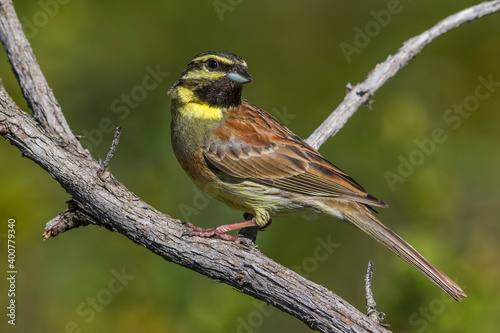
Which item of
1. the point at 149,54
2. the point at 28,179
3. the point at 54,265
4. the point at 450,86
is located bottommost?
the point at 54,265

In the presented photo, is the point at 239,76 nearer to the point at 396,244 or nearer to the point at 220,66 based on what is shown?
the point at 220,66

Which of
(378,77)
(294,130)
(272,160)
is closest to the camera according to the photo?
(272,160)

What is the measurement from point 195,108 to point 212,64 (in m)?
0.41

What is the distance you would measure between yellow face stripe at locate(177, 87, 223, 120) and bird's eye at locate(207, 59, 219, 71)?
297 millimetres

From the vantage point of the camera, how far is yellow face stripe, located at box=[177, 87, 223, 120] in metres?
5.08

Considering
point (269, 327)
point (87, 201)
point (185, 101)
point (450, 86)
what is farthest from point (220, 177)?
point (450, 86)

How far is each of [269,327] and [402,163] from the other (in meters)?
2.39

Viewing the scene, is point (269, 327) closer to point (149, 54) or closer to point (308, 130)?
point (308, 130)

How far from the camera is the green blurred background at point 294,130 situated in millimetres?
5871

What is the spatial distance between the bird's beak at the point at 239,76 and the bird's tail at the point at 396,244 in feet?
4.27

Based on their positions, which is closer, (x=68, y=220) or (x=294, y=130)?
(x=68, y=220)

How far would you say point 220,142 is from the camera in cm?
507

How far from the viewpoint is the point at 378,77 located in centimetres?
568

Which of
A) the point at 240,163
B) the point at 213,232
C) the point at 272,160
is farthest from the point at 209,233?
the point at 272,160
